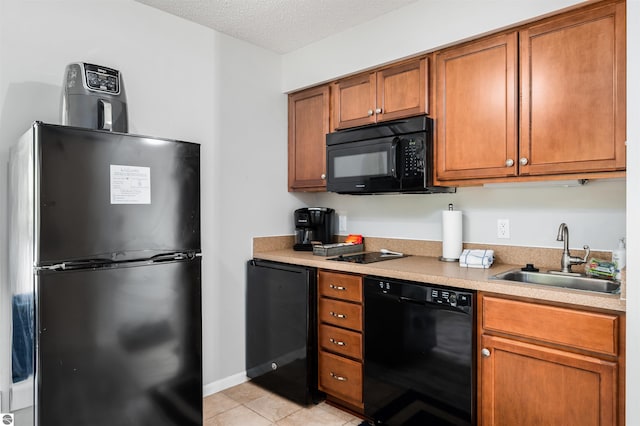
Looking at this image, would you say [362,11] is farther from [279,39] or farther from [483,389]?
[483,389]

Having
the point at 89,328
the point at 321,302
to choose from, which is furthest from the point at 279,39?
the point at 89,328

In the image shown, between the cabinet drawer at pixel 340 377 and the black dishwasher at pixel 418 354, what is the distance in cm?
8

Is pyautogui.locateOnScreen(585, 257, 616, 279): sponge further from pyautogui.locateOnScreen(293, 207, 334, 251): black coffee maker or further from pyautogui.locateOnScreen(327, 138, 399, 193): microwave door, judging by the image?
pyautogui.locateOnScreen(293, 207, 334, 251): black coffee maker

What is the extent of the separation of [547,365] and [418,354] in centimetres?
57

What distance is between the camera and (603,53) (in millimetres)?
1766

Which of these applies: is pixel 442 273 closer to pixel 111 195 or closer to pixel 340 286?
pixel 340 286

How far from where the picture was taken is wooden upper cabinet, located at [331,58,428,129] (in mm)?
2373

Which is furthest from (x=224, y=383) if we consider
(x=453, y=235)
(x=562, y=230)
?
(x=562, y=230)

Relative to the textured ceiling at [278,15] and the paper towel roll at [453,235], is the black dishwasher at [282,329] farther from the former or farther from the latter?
the textured ceiling at [278,15]

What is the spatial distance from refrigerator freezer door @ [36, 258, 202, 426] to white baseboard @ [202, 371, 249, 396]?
2.53 ft

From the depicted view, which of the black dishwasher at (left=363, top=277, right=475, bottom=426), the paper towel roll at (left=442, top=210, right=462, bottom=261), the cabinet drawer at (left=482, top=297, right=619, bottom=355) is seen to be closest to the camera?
the cabinet drawer at (left=482, top=297, right=619, bottom=355)

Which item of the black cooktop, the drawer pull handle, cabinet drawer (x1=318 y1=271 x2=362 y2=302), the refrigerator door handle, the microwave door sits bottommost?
the drawer pull handle

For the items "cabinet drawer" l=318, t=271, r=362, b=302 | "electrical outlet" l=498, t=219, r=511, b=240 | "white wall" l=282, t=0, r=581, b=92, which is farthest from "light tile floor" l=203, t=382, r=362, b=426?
"white wall" l=282, t=0, r=581, b=92

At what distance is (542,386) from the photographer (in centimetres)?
167
